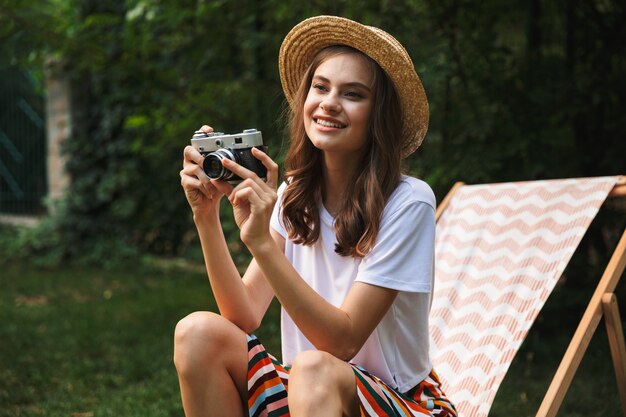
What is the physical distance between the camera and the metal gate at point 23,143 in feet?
32.8

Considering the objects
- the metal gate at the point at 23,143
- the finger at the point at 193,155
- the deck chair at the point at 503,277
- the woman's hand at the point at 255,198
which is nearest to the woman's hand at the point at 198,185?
the finger at the point at 193,155

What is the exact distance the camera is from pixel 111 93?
7.70m

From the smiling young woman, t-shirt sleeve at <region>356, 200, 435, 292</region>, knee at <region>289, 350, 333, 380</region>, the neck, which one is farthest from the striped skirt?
the neck

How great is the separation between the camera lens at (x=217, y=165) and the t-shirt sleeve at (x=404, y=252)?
0.44m

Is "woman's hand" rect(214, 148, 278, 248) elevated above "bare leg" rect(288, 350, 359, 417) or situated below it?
above

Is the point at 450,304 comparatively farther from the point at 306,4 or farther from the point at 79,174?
the point at 79,174

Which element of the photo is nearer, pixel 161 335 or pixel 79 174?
pixel 161 335

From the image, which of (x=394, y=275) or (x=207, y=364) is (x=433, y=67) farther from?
(x=207, y=364)

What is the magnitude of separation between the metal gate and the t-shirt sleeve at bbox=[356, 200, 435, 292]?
8.53 meters

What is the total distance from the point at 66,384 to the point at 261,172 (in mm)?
2327

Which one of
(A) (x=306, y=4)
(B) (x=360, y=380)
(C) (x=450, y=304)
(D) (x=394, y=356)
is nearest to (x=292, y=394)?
(B) (x=360, y=380)

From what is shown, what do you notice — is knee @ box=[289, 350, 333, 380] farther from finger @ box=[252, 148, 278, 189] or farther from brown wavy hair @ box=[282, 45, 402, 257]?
finger @ box=[252, 148, 278, 189]

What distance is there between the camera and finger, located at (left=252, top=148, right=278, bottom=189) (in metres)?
2.11

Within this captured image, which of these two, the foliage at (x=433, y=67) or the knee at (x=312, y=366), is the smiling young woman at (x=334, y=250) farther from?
the foliage at (x=433, y=67)
